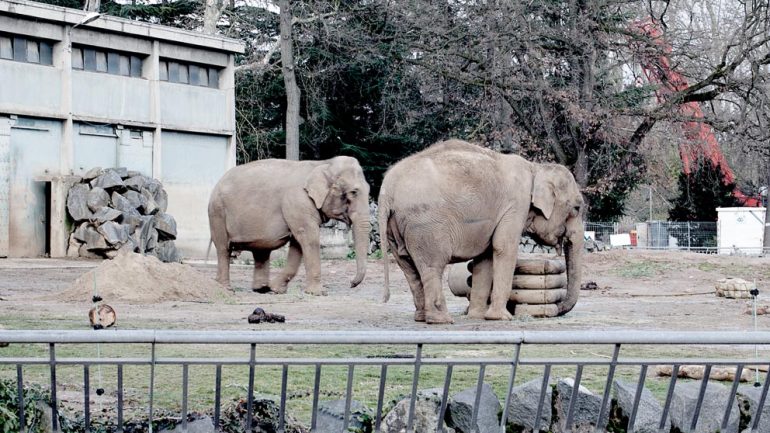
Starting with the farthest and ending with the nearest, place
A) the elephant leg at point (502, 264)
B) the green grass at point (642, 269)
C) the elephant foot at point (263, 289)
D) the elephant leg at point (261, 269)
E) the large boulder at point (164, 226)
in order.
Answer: the large boulder at point (164, 226)
the green grass at point (642, 269)
the elephant leg at point (261, 269)
the elephant foot at point (263, 289)
the elephant leg at point (502, 264)

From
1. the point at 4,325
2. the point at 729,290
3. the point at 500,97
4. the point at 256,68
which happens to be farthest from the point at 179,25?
the point at 4,325

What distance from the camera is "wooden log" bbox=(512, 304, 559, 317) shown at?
690 inches

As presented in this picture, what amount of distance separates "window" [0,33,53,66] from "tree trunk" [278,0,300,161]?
8.81m

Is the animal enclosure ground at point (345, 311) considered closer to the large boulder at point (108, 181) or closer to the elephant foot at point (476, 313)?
the elephant foot at point (476, 313)

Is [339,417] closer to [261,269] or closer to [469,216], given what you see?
[469,216]

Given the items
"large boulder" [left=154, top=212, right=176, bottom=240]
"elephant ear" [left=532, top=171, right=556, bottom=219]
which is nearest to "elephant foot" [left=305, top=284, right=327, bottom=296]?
"elephant ear" [left=532, top=171, right=556, bottom=219]

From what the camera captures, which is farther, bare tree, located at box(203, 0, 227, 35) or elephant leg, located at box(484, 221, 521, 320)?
bare tree, located at box(203, 0, 227, 35)

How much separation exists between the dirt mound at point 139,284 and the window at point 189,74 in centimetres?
1805

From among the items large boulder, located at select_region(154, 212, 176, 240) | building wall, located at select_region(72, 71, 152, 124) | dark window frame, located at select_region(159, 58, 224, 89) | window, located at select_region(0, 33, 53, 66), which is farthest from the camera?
dark window frame, located at select_region(159, 58, 224, 89)

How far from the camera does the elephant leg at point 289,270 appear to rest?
23922 millimetres

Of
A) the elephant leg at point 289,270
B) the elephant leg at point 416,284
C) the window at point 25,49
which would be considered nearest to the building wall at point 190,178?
the window at point 25,49

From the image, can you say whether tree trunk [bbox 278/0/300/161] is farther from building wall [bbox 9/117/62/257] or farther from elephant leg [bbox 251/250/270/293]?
elephant leg [bbox 251/250/270/293]

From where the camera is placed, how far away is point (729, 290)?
885 inches

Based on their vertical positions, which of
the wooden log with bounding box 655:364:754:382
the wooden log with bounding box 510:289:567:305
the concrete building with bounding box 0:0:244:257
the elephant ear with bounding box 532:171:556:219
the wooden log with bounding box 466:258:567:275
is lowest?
the wooden log with bounding box 655:364:754:382
